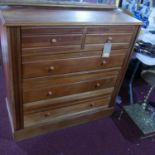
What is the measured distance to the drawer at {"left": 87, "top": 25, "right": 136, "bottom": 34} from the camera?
1.31 meters

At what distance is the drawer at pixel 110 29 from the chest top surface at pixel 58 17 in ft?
0.10

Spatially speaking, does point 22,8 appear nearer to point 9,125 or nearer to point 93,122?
point 9,125

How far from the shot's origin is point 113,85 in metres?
1.77

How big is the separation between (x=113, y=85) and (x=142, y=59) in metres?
0.35

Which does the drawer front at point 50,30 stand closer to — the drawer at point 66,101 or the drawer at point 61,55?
the drawer at point 61,55

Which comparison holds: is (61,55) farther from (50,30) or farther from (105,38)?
(105,38)

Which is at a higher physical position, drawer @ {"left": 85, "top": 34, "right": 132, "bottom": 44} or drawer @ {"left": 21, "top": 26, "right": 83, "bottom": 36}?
drawer @ {"left": 21, "top": 26, "right": 83, "bottom": 36}

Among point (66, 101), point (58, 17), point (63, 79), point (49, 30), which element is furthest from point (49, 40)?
point (66, 101)

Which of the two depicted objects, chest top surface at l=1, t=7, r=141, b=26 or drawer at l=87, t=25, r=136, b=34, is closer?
chest top surface at l=1, t=7, r=141, b=26

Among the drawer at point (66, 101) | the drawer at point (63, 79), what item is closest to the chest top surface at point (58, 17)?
the drawer at point (63, 79)

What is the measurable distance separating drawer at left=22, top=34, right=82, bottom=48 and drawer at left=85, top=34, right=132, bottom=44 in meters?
0.08

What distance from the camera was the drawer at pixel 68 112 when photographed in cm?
157

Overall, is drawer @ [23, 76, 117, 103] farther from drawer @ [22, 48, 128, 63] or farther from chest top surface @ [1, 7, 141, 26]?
chest top surface @ [1, 7, 141, 26]

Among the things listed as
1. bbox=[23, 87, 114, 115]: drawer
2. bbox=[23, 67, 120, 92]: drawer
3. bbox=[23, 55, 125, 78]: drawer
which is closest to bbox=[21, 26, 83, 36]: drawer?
bbox=[23, 55, 125, 78]: drawer
